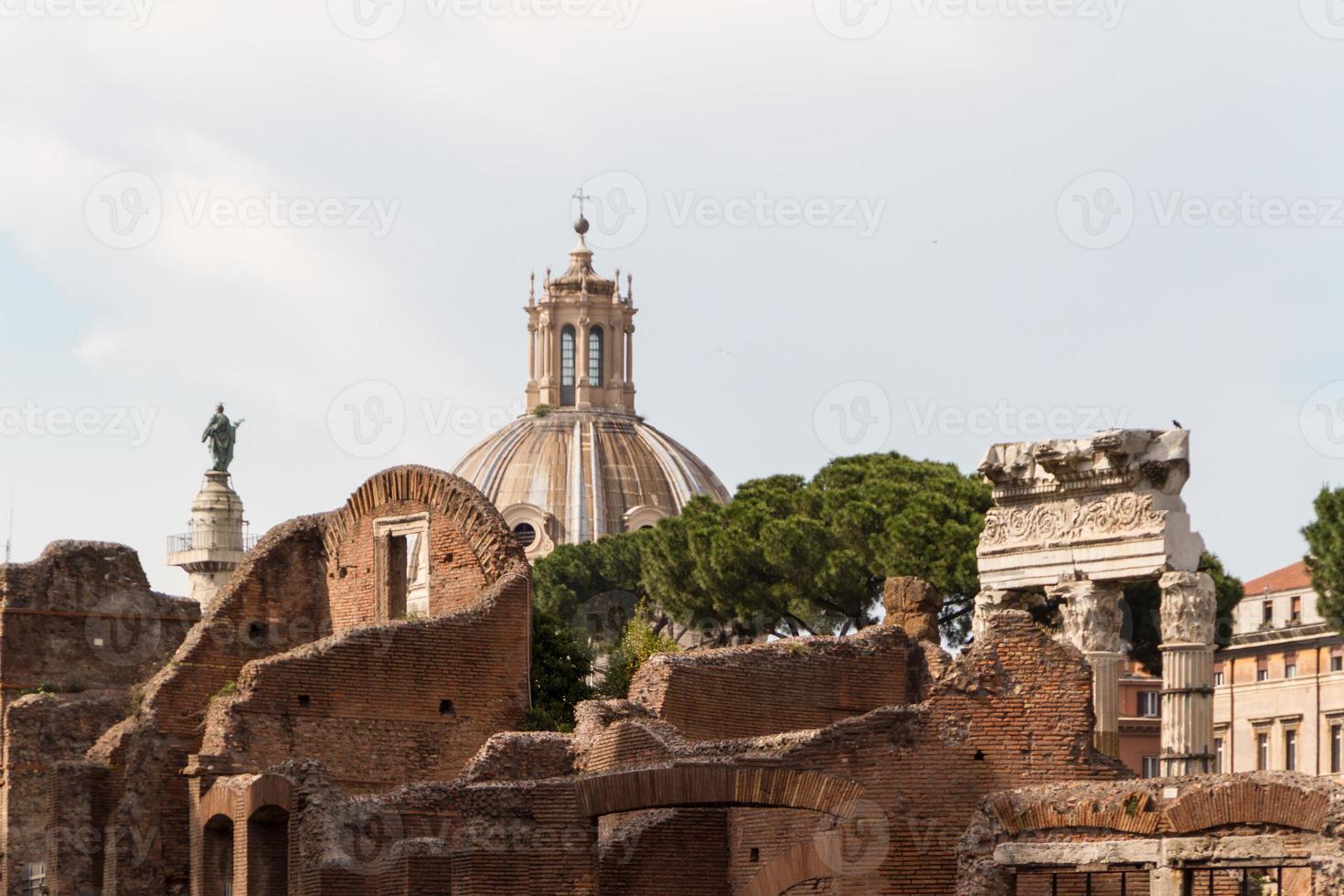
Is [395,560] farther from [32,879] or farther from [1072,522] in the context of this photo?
[1072,522]

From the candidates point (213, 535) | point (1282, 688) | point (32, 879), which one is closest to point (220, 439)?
point (213, 535)

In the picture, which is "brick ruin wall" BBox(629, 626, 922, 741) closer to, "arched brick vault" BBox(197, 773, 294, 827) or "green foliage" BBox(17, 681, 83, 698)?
"arched brick vault" BBox(197, 773, 294, 827)

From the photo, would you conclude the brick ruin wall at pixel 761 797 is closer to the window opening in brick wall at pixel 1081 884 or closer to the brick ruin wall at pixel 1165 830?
the window opening in brick wall at pixel 1081 884

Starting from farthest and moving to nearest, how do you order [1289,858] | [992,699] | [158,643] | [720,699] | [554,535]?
1. [554,535]
2. [158,643]
3. [720,699]
4. [992,699]
5. [1289,858]

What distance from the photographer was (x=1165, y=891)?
21.7 meters

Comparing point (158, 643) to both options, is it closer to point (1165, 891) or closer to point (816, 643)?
point (816, 643)

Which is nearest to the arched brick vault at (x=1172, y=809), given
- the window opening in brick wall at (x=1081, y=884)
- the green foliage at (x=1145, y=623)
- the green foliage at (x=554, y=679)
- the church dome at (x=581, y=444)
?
the window opening in brick wall at (x=1081, y=884)

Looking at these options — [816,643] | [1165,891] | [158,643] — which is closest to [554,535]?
[158,643]

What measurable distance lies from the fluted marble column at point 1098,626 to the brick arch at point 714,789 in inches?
358

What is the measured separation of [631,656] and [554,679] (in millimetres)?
→ 6697

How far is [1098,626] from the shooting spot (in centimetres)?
3247

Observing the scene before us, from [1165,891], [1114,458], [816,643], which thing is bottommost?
[1165,891]

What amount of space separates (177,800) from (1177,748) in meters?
10.3

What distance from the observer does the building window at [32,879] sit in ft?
111
